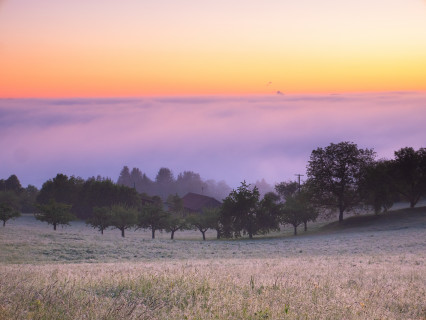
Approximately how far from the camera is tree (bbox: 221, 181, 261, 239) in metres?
68.9

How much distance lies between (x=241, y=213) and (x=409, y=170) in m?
27.8

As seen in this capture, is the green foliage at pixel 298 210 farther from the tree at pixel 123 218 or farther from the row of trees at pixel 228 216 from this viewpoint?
the tree at pixel 123 218

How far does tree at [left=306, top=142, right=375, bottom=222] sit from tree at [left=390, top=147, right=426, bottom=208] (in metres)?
4.31

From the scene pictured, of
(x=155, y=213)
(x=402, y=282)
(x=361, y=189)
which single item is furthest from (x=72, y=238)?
(x=361, y=189)

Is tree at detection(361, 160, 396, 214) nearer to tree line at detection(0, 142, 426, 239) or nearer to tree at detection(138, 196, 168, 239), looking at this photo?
tree line at detection(0, 142, 426, 239)

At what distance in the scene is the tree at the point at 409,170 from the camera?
72.6 metres

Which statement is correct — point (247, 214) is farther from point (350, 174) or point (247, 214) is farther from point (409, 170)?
point (409, 170)

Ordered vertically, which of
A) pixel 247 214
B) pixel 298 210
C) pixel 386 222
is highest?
pixel 298 210

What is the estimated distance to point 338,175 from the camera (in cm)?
7275

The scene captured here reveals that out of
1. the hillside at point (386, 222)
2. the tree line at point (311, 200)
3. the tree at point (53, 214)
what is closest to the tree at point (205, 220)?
the tree line at point (311, 200)

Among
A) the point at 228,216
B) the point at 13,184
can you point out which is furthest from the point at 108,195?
the point at 13,184

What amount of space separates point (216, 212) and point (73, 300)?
64919 millimetres

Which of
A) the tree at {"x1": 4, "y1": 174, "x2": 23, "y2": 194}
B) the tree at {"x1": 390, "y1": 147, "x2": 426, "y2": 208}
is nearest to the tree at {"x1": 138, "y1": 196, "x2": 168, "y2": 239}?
the tree at {"x1": 390, "y1": 147, "x2": 426, "y2": 208}

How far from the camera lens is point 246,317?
7.63 metres
